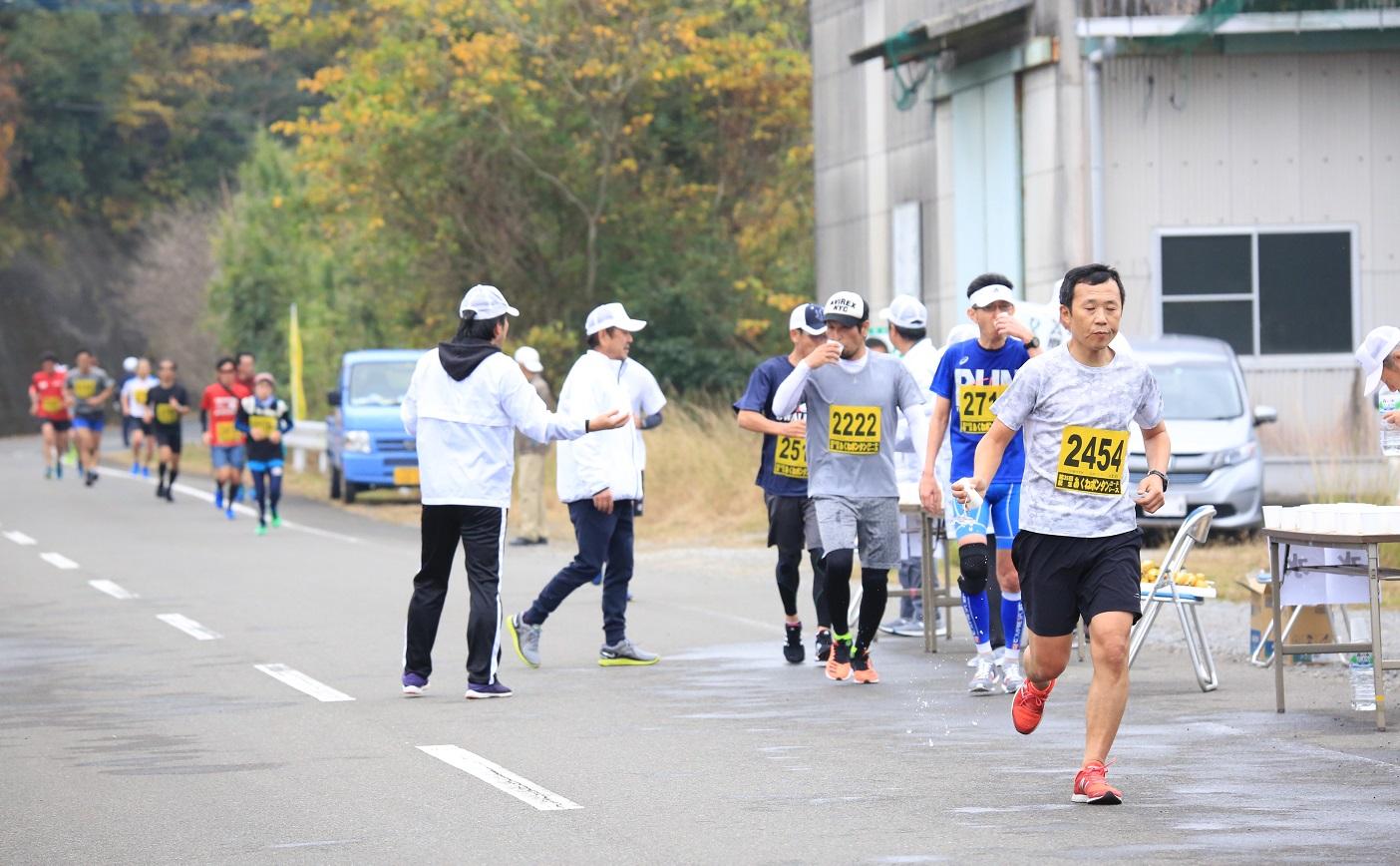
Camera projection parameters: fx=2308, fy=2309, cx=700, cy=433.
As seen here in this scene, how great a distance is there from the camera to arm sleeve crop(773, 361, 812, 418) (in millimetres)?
11430

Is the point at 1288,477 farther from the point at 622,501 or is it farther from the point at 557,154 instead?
the point at 557,154

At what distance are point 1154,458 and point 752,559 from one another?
12.0m

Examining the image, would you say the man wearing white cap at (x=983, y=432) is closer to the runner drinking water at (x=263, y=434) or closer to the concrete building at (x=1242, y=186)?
the concrete building at (x=1242, y=186)

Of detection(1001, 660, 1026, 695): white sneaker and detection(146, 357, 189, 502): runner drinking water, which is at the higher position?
detection(146, 357, 189, 502): runner drinking water

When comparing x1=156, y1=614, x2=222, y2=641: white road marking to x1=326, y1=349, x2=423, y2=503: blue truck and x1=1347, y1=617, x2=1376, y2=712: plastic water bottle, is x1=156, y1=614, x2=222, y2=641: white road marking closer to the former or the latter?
x1=1347, y1=617, x2=1376, y2=712: plastic water bottle

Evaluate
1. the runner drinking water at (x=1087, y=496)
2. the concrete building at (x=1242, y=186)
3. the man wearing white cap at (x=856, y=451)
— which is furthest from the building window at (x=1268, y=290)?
the runner drinking water at (x=1087, y=496)

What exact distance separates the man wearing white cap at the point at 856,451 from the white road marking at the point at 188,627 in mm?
4716

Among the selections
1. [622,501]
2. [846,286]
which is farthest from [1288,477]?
[622,501]

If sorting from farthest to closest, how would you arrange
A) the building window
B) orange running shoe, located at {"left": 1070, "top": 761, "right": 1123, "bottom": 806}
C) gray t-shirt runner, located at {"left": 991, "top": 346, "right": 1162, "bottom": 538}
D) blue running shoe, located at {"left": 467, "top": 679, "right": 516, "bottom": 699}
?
the building window
blue running shoe, located at {"left": 467, "top": 679, "right": 516, "bottom": 699}
gray t-shirt runner, located at {"left": 991, "top": 346, "right": 1162, "bottom": 538}
orange running shoe, located at {"left": 1070, "top": 761, "right": 1123, "bottom": 806}

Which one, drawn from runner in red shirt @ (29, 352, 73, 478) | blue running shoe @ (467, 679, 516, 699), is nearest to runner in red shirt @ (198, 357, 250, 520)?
runner in red shirt @ (29, 352, 73, 478)

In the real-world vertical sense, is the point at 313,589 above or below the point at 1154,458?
below

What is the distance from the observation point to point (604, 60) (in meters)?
36.0

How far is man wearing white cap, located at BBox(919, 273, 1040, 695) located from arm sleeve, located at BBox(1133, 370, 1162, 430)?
229 cm

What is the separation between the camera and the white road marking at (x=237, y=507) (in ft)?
78.6
